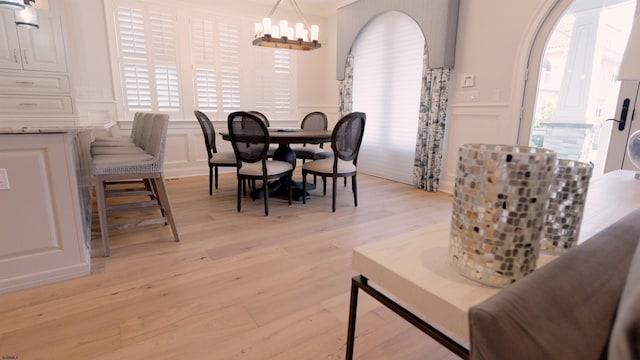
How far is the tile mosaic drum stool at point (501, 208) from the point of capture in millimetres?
511

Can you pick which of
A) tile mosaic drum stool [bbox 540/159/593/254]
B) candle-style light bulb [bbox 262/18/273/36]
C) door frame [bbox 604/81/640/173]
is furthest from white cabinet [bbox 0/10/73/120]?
door frame [bbox 604/81/640/173]

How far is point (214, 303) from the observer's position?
169 centimetres

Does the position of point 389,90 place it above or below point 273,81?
below

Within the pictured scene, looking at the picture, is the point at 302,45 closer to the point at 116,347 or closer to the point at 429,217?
the point at 429,217

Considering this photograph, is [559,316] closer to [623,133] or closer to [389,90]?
[623,133]

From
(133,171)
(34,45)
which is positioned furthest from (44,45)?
(133,171)

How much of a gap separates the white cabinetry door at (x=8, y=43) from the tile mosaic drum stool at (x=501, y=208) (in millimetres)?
4598

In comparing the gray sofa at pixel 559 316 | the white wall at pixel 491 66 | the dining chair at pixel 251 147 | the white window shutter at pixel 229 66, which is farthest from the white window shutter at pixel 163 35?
the gray sofa at pixel 559 316

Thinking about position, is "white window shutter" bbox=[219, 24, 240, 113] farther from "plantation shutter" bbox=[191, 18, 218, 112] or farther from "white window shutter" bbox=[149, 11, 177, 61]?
"white window shutter" bbox=[149, 11, 177, 61]

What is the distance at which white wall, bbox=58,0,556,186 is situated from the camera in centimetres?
322

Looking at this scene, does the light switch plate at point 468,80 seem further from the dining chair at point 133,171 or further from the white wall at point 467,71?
the dining chair at point 133,171

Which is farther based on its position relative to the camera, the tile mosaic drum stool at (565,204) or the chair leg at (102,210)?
the chair leg at (102,210)

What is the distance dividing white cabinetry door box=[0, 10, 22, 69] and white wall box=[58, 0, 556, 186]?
491 millimetres

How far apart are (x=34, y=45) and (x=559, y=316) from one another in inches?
188
